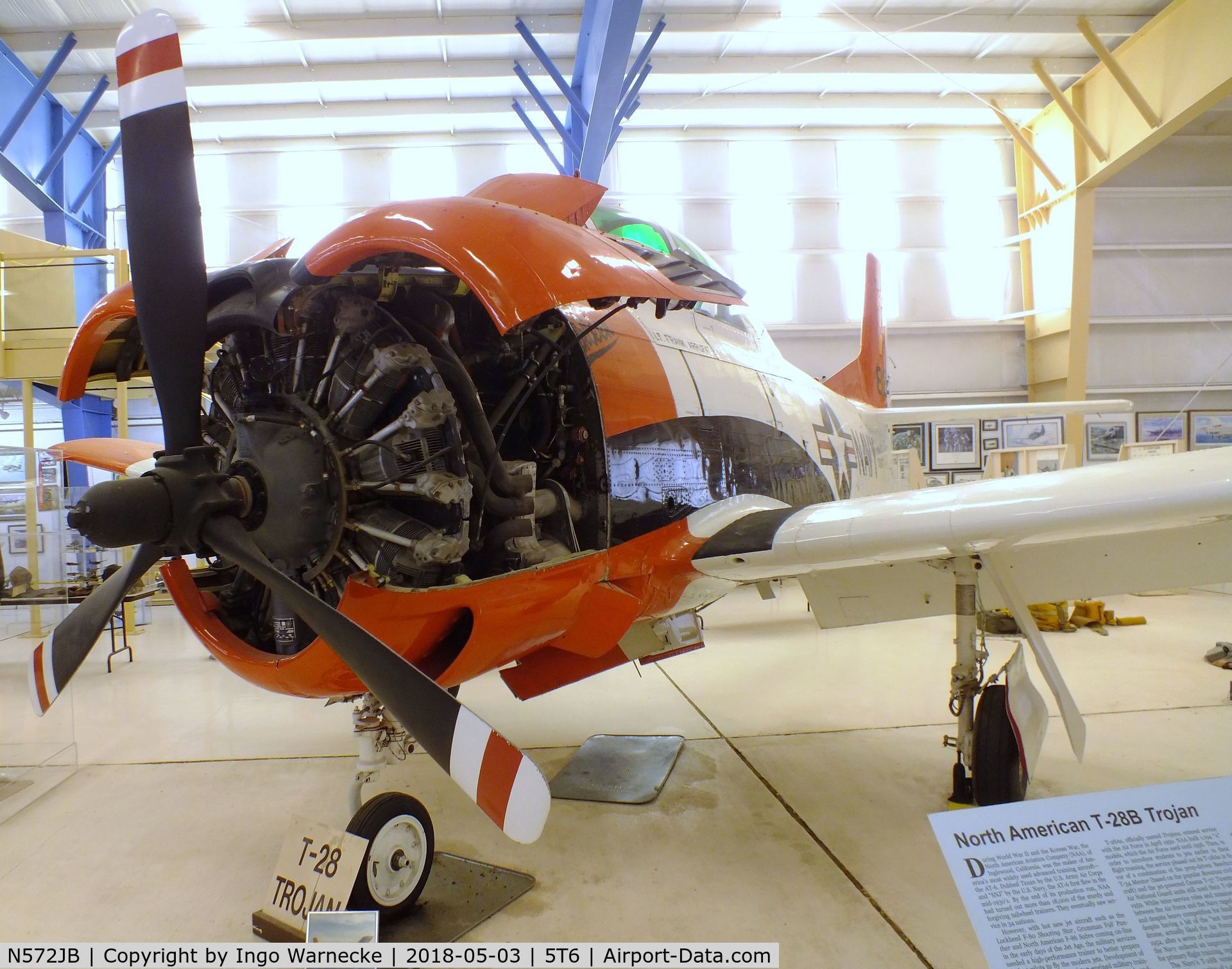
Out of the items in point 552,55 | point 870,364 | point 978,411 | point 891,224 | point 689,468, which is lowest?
point 689,468

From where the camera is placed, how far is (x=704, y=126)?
14.4 metres

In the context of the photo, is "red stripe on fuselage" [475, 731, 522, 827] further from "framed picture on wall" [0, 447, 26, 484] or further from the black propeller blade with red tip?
"framed picture on wall" [0, 447, 26, 484]

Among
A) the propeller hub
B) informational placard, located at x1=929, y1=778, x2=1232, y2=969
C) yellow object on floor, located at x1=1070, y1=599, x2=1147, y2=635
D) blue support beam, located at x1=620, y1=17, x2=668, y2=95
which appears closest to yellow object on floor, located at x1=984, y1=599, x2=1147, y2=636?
yellow object on floor, located at x1=1070, y1=599, x2=1147, y2=635

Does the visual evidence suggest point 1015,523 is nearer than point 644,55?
Yes

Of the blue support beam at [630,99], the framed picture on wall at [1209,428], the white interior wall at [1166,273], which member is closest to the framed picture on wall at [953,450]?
the white interior wall at [1166,273]

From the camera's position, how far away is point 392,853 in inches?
95.0

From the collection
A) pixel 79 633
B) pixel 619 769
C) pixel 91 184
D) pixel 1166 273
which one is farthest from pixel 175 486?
pixel 1166 273

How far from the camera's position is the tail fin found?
730cm

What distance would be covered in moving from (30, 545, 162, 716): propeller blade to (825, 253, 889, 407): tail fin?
6.01m

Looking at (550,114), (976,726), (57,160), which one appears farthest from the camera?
(57,160)

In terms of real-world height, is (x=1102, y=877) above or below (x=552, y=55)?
below

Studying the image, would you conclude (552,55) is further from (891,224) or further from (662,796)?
(662,796)

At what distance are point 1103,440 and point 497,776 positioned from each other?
556 inches
